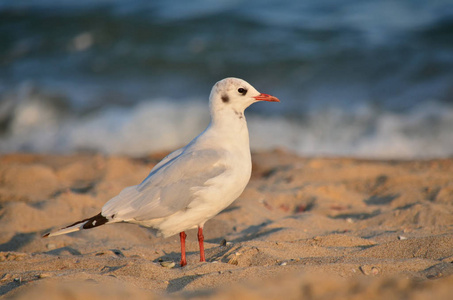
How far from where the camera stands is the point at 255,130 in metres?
10.7

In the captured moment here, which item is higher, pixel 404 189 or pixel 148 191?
pixel 148 191

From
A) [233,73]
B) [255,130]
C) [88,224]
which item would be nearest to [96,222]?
[88,224]

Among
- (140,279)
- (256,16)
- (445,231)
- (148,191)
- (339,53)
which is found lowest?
(445,231)

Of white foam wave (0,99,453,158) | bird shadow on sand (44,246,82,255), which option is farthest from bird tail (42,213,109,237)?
white foam wave (0,99,453,158)

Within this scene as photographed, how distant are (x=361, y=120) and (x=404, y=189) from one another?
4.37m

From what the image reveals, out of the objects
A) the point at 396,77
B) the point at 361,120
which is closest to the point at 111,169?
the point at 361,120

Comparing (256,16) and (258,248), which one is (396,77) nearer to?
(256,16)

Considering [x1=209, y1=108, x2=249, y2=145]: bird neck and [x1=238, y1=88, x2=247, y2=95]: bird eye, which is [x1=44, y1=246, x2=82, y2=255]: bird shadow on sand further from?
[x1=238, y1=88, x2=247, y2=95]: bird eye

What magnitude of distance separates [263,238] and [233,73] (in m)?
9.19

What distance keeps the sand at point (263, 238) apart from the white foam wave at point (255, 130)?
1.76 m

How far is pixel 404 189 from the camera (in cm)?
599

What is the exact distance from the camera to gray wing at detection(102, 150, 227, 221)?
386 centimetres

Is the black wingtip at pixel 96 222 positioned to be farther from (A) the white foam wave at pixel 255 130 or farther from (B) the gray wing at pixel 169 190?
(A) the white foam wave at pixel 255 130

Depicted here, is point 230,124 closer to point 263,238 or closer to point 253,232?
point 263,238
